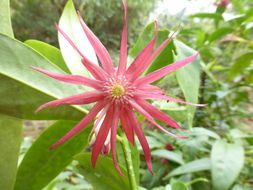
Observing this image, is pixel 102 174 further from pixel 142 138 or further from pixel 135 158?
pixel 142 138

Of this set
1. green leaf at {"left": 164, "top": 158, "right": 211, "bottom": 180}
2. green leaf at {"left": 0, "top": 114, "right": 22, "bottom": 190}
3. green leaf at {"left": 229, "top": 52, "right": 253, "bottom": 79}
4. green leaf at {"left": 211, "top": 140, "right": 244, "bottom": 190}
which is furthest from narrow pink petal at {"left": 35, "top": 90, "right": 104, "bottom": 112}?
green leaf at {"left": 229, "top": 52, "right": 253, "bottom": 79}

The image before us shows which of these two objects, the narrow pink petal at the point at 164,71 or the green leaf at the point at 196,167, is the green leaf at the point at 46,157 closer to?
the narrow pink petal at the point at 164,71

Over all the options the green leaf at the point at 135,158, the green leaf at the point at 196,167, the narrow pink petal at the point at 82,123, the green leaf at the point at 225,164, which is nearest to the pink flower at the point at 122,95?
the narrow pink petal at the point at 82,123

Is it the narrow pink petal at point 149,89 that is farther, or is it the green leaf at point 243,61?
the green leaf at point 243,61

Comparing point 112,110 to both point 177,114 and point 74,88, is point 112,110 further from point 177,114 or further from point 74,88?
point 177,114

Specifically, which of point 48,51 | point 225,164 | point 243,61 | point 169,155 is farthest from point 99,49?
point 243,61

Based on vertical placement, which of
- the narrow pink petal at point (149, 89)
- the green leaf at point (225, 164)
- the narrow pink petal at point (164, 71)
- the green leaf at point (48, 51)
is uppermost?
the green leaf at point (48, 51)
